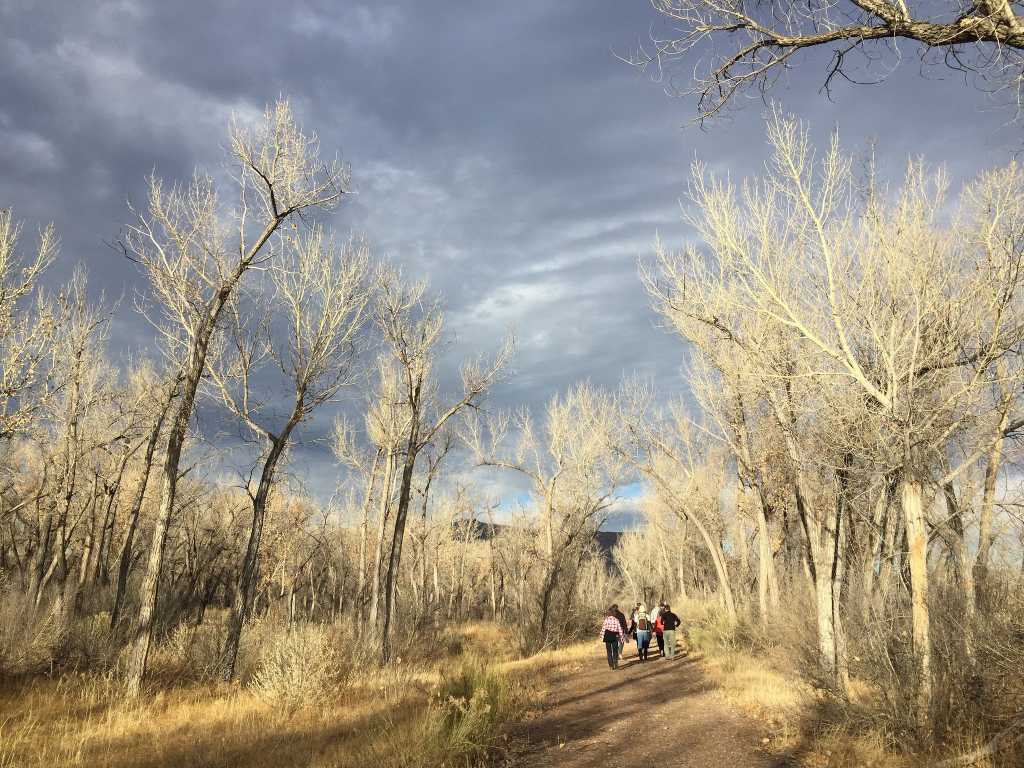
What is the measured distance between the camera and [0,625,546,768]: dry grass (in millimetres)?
6770

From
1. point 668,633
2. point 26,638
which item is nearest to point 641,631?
point 668,633

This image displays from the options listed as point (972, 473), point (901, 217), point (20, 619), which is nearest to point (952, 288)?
point (901, 217)

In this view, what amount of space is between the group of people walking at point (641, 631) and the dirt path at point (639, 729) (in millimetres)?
1734

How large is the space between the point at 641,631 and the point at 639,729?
9719 mm

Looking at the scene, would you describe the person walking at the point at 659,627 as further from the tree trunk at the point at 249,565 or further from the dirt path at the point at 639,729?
the tree trunk at the point at 249,565

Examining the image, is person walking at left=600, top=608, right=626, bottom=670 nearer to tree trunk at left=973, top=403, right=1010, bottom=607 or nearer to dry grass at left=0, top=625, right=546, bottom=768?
dry grass at left=0, top=625, right=546, bottom=768

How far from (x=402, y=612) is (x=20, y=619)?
15037 millimetres

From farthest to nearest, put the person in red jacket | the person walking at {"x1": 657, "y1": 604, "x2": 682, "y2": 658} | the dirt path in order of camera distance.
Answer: the person in red jacket < the person walking at {"x1": 657, "y1": 604, "x2": 682, "y2": 658} < the dirt path

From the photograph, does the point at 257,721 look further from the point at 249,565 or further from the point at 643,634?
the point at 643,634

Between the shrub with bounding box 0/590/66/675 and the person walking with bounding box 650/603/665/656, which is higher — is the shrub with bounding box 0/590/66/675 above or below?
above

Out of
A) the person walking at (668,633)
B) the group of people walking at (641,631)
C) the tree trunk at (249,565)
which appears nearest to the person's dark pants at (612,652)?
the group of people walking at (641,631)

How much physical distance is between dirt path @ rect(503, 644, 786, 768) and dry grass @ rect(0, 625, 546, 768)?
836 millimetres

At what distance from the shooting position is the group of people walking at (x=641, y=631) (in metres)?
16.6

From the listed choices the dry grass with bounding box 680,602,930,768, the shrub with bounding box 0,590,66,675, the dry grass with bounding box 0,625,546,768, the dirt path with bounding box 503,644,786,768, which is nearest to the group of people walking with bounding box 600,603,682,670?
the dirt path with bounding box 503,644,786,768
